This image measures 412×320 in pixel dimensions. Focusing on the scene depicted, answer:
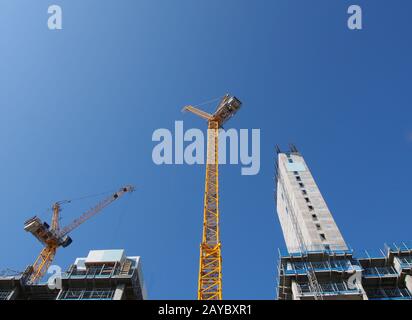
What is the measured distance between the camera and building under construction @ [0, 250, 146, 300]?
5078 cm

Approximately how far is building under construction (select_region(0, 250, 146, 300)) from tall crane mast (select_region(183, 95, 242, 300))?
34.1 ft

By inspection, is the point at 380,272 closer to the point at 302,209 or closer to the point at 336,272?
the point at 336,272

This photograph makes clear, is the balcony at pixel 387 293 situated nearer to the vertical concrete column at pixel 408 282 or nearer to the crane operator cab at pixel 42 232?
the vertical concrete column at pixel 408 282

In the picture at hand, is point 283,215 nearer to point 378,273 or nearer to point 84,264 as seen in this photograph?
point 378,273

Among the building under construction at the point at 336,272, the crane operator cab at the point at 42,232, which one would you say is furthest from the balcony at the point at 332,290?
the crane operator cab at the point at 42,232

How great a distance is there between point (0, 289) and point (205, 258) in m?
30.7

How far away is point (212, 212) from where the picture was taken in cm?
5894

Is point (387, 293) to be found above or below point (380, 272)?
below

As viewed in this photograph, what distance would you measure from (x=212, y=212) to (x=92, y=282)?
20.5 meters

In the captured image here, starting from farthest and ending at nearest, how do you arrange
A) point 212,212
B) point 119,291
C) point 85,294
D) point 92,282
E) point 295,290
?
point 212,212 < point 295,290 < point 92,282 < point 85,294 < point 119,291

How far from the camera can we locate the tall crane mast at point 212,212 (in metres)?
48.7

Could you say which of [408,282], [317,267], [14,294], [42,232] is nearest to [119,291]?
[14,294]

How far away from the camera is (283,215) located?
99.9 meters
